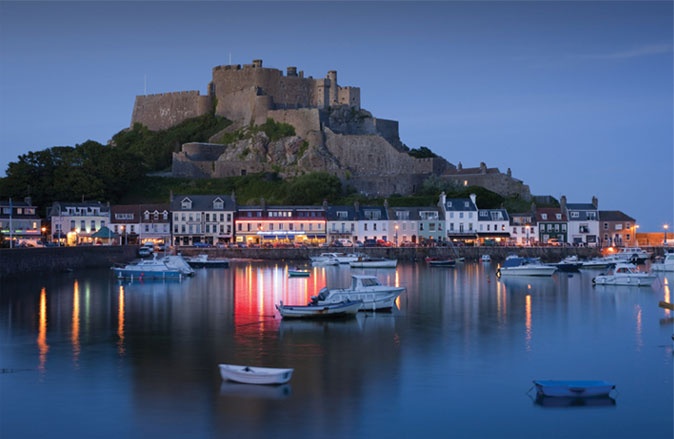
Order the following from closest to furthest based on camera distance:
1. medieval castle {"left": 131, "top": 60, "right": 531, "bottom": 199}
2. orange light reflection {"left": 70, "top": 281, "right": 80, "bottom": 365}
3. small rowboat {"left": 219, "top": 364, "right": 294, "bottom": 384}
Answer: small rowboat {"left": 219, "top": 364, "right": 294, "bottom": 384}, orange light reflection {"left": 70, "top": 281, "right": 80, "bottom": 365}, medieval castle {"left": 131, "top": 60, "right": 531, "bottom": 199}

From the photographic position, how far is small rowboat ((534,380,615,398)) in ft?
51.0

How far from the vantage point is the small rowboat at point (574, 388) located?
1555cm

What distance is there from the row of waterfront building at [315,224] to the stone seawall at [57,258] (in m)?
7.71

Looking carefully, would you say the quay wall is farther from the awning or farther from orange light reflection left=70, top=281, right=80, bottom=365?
orange light reflection left=70, top=281, right=80, bottom=365

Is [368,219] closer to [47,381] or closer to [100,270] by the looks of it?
[100,270]

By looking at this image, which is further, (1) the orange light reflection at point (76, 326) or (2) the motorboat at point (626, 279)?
(2) the motorboat at point (626, 279)

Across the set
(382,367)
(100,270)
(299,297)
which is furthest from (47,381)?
(100,270)

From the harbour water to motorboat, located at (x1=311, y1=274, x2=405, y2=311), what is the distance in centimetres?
39

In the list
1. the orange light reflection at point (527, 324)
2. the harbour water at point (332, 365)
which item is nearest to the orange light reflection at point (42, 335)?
the harbour water at point (332, 365)

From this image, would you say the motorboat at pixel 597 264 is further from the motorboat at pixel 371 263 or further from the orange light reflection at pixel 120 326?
the orange light reflection at pixel 120 326

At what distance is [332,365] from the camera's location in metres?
18.5

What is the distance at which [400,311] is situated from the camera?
27.7 m

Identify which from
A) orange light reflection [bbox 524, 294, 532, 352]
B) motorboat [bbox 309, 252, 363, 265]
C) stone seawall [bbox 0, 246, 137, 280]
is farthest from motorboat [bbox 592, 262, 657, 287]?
stone seawall [bbox 0, 246, 137, 280]

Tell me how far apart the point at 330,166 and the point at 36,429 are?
59738mm
